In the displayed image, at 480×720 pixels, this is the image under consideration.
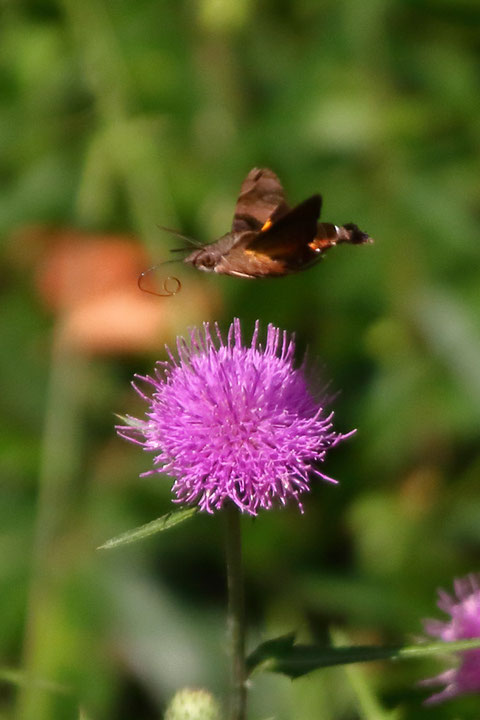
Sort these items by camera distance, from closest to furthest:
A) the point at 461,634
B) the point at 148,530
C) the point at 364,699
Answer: the point at 148,530, the point at 364,699, the point at 461,634

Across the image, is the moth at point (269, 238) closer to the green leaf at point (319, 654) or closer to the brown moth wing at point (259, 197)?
the brown moth wing at point (259, 197)

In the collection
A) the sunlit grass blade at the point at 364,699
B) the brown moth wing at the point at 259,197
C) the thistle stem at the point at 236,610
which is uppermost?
the brown moth wing at the point at 259,197

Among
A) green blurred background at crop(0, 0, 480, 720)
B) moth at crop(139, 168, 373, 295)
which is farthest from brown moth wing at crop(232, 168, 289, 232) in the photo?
green blurred background at crop(0, 0, 480, 720)

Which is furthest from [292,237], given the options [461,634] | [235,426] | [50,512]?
[50,512]

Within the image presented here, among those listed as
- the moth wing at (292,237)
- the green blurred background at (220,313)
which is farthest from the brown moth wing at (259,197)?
the green blurred background at (220,313)

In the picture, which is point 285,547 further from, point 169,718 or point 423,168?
point 169,718

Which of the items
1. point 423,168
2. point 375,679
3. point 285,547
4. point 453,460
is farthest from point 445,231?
point 375,679

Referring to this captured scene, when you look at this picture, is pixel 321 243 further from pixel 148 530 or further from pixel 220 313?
pixel 220 313
